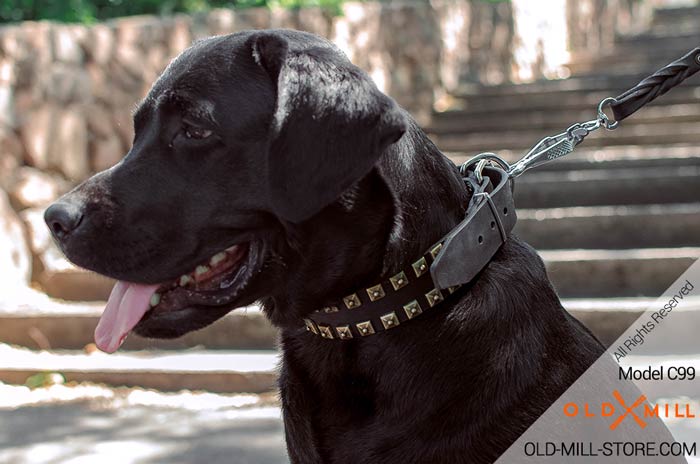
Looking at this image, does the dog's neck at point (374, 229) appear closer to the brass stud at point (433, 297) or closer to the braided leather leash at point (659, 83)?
the brass stud at point (433, 297)

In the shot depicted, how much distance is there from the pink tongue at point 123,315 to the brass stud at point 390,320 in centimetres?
59

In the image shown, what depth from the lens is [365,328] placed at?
2.10m

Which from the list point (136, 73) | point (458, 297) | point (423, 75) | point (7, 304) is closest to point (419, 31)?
point (423, 75)

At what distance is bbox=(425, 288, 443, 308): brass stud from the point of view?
2.07m

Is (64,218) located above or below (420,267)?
above

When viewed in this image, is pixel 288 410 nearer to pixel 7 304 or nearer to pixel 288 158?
pixel 288 158

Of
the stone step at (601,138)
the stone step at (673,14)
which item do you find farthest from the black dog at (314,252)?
the stone step at (673,14)

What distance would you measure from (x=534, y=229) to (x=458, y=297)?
409 cm

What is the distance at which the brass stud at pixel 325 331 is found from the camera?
2168 millimetres

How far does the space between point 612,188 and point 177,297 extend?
15.7ft

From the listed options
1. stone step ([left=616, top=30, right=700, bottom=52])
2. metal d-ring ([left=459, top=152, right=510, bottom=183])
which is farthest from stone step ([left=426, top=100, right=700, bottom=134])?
metal d-ring ([left=459, top=152, right=510, bottom=183])

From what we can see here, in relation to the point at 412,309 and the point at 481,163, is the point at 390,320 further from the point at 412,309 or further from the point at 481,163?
the point at 481,163

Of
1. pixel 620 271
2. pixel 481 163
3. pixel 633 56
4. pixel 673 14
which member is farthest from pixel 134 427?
pixel 673 14

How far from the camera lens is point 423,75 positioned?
9.05m
